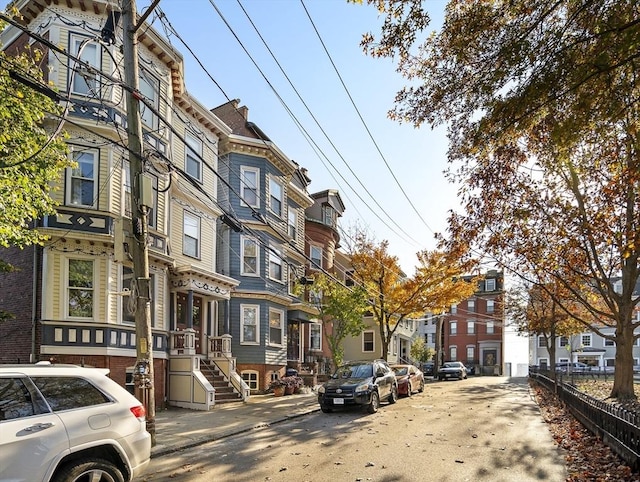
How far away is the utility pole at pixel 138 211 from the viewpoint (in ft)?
31.2

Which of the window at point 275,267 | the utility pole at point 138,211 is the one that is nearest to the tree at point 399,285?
the window at point 275,267

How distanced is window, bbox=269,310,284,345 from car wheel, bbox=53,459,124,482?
677 inches

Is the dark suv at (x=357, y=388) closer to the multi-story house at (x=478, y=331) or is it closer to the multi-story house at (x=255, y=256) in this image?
the multi-story house at (x=255, y=256)

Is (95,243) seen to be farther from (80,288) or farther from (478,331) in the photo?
(478,331)

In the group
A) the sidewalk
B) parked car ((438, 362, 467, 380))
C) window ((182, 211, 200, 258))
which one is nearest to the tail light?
→ the sidewalk

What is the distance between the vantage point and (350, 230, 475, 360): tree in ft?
87.0

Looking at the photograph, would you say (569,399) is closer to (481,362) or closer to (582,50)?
(582,50)

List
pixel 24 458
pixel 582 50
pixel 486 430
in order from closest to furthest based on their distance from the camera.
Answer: pixel 24 458 → pixel 582 50 → pixel 486 430

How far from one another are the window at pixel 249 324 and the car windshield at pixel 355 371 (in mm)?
6115

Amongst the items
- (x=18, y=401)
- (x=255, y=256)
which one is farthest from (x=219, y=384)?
(x=18, y=401)

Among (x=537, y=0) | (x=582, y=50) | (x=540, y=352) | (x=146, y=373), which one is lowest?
(x=540, y=352)

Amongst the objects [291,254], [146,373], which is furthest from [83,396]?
[291,254]

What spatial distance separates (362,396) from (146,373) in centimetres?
761

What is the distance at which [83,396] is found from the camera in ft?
18.8
